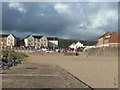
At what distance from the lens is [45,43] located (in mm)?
125062

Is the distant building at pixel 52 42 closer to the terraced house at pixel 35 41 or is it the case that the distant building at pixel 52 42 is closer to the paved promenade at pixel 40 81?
the terraced house at pixel 35 41

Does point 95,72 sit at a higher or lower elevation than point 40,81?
lower

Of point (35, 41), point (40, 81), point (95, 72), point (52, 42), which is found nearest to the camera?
point (40, 81)

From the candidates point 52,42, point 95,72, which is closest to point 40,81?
point 95,72

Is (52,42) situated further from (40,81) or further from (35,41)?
(40,81)

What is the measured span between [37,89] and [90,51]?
56.6 meters

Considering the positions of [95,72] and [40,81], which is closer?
[40,81]

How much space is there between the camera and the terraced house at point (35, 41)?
394 feet

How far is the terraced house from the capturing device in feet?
394

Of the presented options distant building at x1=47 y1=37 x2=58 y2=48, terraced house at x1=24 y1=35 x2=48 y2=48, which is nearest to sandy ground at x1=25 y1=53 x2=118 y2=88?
terraced house at x1=24 y1=35 x2=48 y2=48

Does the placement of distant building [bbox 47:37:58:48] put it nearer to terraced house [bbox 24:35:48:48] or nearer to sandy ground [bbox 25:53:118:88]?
terraced house [bbox 24:35:48:48]

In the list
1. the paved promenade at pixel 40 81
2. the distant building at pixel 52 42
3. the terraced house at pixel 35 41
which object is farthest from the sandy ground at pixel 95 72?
the distant building at pixel 52 42

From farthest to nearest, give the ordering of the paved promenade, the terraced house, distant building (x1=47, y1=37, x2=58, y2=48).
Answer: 1. distant building (x1=47, y1=37, x2=58, y2=48)
2. the terraced house
3. the paved promenade

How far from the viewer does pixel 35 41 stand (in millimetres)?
121375
